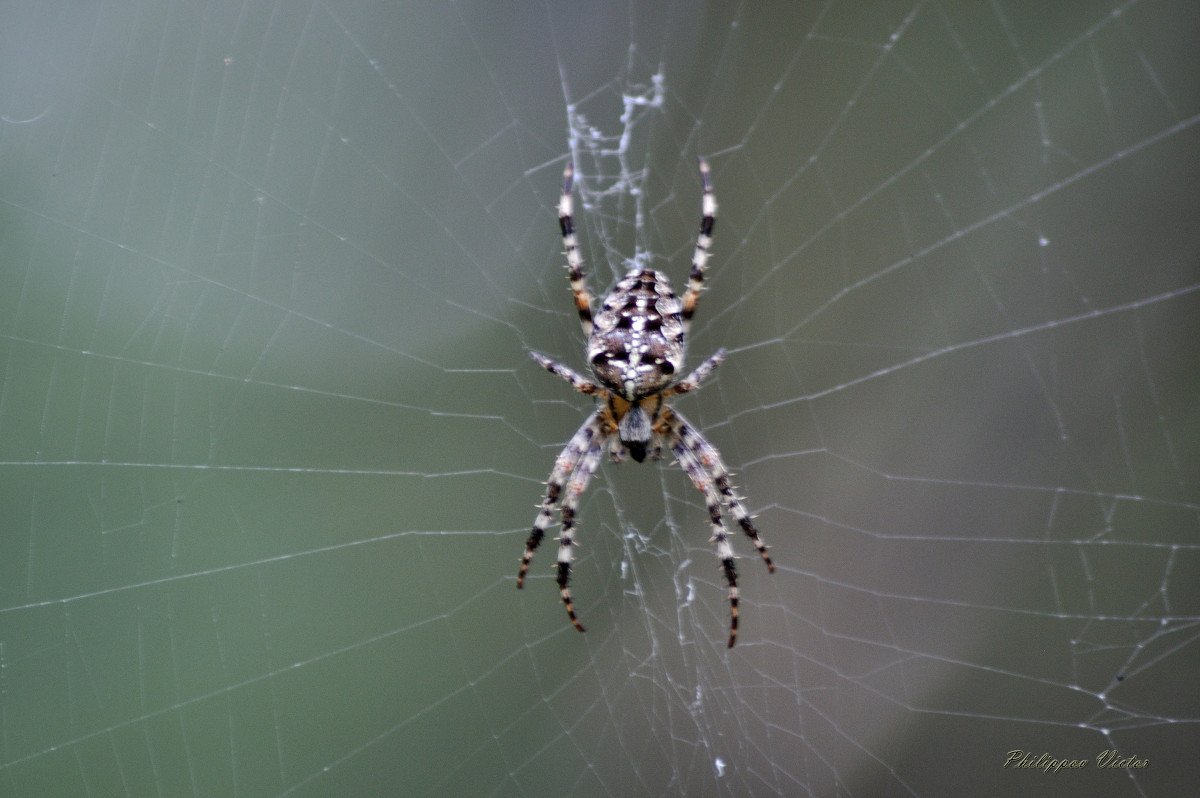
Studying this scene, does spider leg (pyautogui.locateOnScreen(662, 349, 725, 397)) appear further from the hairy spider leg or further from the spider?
the hairy spider leg

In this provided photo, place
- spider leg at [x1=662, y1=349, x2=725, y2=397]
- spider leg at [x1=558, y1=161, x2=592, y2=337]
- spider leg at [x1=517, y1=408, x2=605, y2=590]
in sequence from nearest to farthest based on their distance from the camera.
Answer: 1. spider leg at [x1=662, y1=349, x2=725, y2=397]
2. spider leg at [x1=517, y1=408, x2=605, y2=590]
3. spider leg at [x1=558, y1=161, x2=592, y2=337]

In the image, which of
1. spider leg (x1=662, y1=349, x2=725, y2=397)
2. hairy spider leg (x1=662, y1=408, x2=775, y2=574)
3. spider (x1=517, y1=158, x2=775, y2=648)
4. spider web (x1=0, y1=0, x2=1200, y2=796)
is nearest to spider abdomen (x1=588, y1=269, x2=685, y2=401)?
spider (x1=517, y1=158, x2=775, y2=648)

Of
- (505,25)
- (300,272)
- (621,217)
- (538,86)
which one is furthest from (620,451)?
A: (505,25)

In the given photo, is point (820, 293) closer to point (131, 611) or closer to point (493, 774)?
point (493, 774)

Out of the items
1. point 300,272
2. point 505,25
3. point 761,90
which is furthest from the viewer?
point 505,25

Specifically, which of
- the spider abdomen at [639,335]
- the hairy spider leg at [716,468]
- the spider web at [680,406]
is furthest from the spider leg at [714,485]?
the spider abdomen at [639,335]

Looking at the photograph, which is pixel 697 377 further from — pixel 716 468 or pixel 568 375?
pixel 568 375

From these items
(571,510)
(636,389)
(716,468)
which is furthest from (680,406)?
(571,510)
